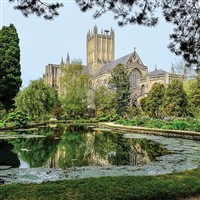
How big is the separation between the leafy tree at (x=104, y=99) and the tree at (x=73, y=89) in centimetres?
220

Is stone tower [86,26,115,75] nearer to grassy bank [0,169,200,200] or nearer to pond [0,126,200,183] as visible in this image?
pond [0,126,200,183]

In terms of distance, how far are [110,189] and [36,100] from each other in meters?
A: 26.2

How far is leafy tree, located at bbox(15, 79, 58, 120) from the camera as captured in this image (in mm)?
29859

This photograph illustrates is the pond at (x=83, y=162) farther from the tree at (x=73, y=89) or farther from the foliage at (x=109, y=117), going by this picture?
the tree at (x=73, y=89)

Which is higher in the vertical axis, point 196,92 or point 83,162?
point 196,92

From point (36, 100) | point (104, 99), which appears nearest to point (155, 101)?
point (104, 99)

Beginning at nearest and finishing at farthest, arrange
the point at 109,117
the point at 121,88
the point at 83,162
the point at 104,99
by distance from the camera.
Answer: the point at 83,162 → the point at 109,117 → the point at 121,88 → the point at 104,99

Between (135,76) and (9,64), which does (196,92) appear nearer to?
(9,64)

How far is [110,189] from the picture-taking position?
5352 millimetres

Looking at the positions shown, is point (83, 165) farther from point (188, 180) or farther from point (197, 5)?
point (197, 5)

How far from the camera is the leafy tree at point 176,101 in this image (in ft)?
102

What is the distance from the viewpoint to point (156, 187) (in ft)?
18.2

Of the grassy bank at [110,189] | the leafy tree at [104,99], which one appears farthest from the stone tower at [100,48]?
the grassy bank at [110,189]

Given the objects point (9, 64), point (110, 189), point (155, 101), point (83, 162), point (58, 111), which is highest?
point (9, 64)
